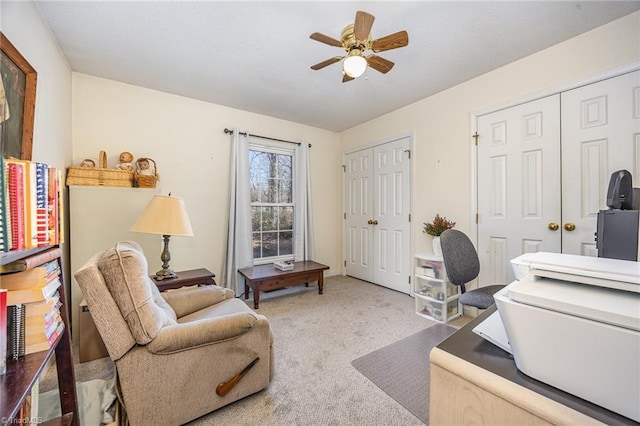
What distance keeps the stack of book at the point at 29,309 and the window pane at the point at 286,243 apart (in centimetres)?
314

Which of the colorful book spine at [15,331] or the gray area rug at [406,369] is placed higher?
the colorful book spine at [15,331]

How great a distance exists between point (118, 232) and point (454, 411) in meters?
2.79

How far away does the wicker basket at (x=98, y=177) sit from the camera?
7.68ft

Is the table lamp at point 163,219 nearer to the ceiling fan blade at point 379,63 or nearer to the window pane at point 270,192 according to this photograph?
the window pane at point 270,192

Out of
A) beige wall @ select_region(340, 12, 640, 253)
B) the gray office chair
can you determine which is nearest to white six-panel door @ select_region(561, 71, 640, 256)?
beige wall @ select_region(340, 12, 640, 253)

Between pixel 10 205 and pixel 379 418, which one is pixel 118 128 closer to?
pixel 10 205

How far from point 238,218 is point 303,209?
988 mm

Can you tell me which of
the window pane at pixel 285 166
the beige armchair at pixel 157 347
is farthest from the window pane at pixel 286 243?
the beige armchair at pixel 157 347

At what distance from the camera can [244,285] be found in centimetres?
341

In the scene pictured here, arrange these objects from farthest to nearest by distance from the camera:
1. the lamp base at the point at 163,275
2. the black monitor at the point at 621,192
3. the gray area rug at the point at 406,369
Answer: the lamp base at the point at 163,275
the gray area rug at the point at 406,369
the black monitor at the point at 621,192

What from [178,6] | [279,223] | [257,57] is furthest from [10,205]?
[279,223]

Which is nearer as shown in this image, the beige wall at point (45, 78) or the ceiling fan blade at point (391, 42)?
the beige wall at point (45, 78)

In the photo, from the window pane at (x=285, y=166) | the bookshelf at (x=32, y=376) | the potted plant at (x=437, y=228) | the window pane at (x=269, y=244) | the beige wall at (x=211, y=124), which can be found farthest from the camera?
the window pane at (x=285, y=166)

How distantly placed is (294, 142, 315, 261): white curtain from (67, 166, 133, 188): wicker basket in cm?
209
